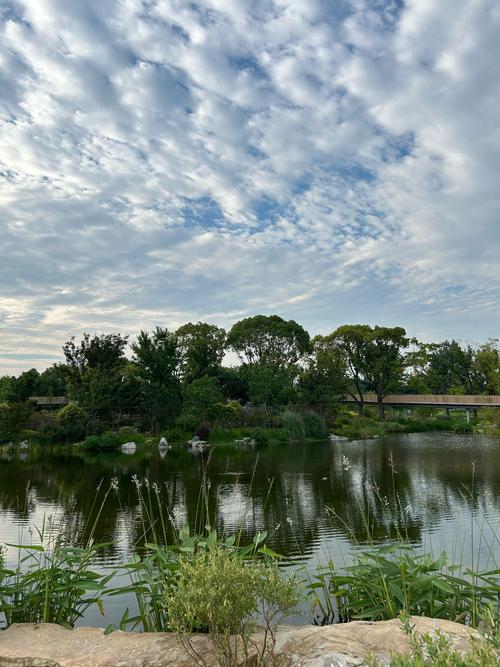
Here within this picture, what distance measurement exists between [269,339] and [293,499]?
119ft

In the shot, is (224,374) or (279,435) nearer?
(279,435)

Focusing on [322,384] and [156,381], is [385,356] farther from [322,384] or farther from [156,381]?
[156,381]

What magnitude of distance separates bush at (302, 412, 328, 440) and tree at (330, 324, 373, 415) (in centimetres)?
1245

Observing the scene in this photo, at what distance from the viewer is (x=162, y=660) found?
9.66 ft

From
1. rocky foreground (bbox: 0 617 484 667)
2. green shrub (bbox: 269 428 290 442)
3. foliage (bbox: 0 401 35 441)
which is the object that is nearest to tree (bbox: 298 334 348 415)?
green shrub (bbox: 269 428 290 442)

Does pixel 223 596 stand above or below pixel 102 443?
above

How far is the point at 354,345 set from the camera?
4541 centimetres

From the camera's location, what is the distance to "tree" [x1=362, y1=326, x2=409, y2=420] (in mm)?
44406

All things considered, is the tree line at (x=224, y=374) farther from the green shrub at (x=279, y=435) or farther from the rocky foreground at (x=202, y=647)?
the rocky foreground at (x=202, y=647)

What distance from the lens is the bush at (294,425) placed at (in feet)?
103

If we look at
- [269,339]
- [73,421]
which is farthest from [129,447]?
[269,339]

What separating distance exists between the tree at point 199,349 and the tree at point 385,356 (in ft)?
47.9

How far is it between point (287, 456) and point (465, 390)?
41420 millimetres

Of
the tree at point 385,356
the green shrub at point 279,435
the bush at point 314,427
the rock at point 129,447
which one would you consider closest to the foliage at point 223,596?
the rock at point 129,447
